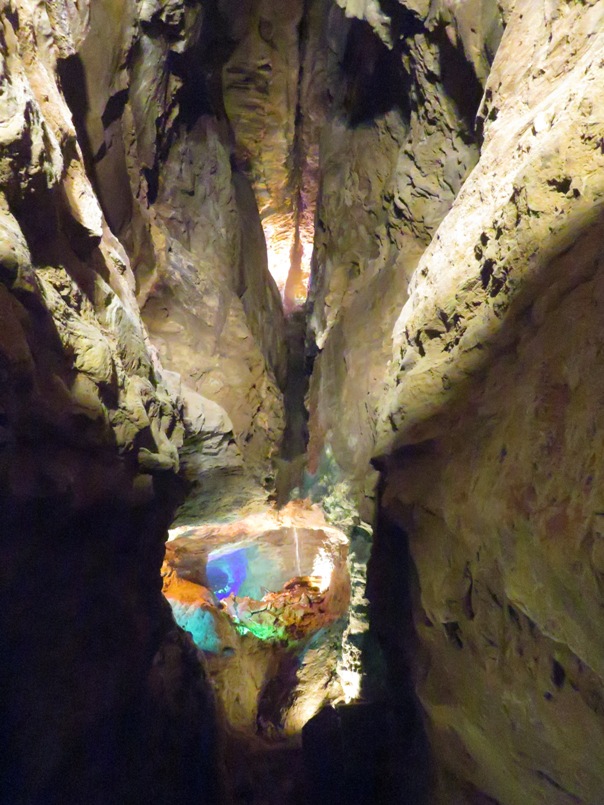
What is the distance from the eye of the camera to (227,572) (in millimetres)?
9484

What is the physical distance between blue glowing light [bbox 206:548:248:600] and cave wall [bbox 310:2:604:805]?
621 centimetres

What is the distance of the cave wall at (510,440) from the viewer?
1.40 m

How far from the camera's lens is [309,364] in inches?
277

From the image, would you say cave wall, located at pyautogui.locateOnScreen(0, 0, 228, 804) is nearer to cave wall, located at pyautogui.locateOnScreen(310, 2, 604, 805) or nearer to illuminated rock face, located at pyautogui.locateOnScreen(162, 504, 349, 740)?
cave wall, located at pyautogui.locateOnScreen(310, 2, 604, 805)

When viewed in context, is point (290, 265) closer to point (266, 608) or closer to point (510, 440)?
point (266, 608)

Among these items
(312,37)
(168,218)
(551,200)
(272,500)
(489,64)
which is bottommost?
(272,500)

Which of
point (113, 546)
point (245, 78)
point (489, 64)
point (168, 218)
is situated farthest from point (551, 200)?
point (245, 78)

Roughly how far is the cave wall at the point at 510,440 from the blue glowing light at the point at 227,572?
245 inches

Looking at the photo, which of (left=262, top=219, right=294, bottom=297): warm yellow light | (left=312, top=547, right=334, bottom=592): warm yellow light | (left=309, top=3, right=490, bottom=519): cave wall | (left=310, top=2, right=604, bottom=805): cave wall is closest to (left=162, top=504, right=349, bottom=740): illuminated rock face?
(left=312, top=547, right=334, bottom=592): warm yellow light

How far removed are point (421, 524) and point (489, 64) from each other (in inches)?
124

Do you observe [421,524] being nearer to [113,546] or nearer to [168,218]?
[113,546]

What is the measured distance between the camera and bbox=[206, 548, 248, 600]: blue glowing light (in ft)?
30.3

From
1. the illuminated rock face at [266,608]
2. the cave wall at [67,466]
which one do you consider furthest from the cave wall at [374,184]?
the illuminated rock face at [266,608]

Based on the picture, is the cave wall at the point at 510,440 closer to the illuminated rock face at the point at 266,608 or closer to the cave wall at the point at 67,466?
the cave wall at the point at 67,466
